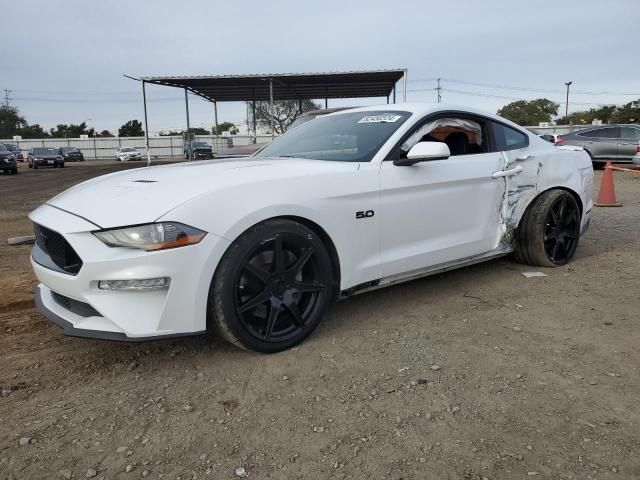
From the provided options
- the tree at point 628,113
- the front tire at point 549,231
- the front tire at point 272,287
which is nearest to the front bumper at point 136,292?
the front tire at point 272,287

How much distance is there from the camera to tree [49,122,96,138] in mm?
85688

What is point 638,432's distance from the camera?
7.27 ft

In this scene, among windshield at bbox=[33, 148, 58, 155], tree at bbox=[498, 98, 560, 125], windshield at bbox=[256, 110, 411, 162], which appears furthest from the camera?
tree at bbox=[498, 98, 560, 125]

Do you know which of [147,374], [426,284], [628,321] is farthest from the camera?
[426,284]

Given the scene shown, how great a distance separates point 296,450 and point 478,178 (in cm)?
264

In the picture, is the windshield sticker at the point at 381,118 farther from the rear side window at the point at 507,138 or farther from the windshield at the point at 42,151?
the windshield at the point at 42,151

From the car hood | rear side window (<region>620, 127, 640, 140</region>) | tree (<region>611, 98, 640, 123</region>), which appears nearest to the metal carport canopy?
rear side window (<region>620, 127, 640, 140</region>)

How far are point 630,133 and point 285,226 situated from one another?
55.4 ft

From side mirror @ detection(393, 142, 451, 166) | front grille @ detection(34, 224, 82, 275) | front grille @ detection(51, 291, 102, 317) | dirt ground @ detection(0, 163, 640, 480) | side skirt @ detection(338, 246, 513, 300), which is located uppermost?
side mirror @ detection(393, 142, 451, 166)

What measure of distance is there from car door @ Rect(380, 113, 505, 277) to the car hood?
16.1 inches

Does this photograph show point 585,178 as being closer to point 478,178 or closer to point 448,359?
point 478,178

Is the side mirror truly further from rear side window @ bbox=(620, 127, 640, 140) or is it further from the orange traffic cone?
rear side window @ bbox=(620, 127, 640, 140)

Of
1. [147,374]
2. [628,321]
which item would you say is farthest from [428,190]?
[147,374]

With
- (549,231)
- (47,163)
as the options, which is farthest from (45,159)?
(549,231)
